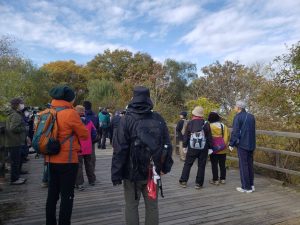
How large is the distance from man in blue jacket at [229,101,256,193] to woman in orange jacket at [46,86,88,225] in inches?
134

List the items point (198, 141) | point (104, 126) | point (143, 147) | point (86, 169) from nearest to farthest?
point (143, 147) → point (198, 141) → point (86, 169) → point (104, 126)

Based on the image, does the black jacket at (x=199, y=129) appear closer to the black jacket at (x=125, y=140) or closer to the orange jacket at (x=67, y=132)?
the orange jacket at (x=67, y=132)

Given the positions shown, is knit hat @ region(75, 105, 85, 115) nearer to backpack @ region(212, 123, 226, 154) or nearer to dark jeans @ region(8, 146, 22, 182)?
dark jeans @ region(8, 146, 22, 182)

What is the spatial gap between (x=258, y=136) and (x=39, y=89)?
34317 millimetres

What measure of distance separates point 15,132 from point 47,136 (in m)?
3.11

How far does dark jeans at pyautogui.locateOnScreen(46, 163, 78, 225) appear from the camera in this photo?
4.07m

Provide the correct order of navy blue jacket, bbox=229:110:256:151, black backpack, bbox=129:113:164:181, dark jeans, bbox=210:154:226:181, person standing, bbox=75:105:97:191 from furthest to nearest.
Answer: dark jeans, bbox=210:154:226:181 → person standing, bbox=75:105:97:191 → navy blue jacket, bbox=229:110:256:151 → black backpack, bbox=129:113:164:181

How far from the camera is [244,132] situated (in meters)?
6.50

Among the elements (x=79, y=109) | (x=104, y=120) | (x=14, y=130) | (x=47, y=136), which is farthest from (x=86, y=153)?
(x=104, y=120)

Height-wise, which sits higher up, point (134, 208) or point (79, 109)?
point (79, 109)

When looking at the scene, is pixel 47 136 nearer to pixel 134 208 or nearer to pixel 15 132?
pixel 134 208

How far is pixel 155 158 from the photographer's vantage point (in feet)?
11.8

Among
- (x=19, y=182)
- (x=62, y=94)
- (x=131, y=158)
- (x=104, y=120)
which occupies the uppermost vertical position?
(x=104, y=120)

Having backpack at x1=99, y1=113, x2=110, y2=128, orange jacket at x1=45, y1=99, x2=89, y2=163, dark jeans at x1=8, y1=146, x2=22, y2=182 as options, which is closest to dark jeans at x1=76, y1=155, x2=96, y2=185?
dark jeans at x1=8, y1=146, x2=22, y2=182
